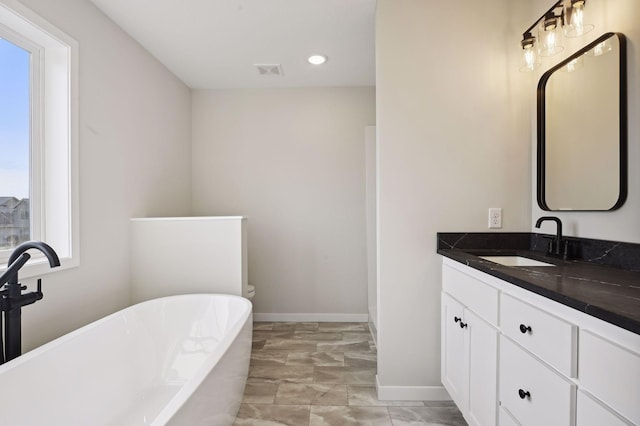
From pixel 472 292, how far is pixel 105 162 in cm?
235

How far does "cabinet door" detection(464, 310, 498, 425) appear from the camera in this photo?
139 centimetres

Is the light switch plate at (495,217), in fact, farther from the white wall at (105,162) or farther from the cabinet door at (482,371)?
the white wall at (105,162)

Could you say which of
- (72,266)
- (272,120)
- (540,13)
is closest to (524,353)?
(540,13)

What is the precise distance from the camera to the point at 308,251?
11.7 feet

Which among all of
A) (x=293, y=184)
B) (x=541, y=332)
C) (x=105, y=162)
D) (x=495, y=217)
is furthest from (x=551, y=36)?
(x=105, y=162)

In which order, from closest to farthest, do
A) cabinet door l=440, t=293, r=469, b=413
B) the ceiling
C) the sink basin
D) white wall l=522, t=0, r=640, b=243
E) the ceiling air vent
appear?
1. white wall l=522, t=0, r=640, b=243
2. cabinet door l=440, t=293, r=469, b=413
3. the sink basin
4. the ceiling
5. the ceiling air vent

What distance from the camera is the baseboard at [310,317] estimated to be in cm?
353

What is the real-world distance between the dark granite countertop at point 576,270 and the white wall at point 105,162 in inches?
85.2

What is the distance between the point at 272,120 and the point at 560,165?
8.67 feet

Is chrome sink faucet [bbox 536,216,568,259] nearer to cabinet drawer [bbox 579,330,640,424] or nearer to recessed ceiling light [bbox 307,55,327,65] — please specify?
cabinet drawer [bbox 579,330,640,424]

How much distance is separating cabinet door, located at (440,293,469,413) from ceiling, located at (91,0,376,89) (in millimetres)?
1938

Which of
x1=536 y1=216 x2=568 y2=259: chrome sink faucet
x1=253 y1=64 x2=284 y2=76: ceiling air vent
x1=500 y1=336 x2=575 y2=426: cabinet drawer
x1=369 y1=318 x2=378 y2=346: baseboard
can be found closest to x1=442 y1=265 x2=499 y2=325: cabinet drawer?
x1=500 y1=336 x2=575 y2=426: cabinet drawer

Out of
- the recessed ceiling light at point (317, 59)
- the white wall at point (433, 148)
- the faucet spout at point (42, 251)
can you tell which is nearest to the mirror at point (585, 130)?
the white wall at point (433, 148)

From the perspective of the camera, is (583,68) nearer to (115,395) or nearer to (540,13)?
(540,13)
